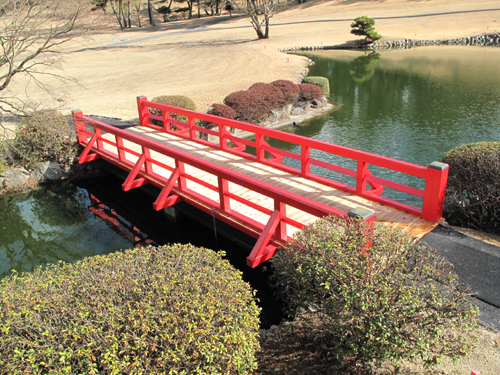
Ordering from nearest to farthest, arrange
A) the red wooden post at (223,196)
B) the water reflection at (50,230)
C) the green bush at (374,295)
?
the green bush at (374,295)
the red wooden post at (223,196)
the water reflection at (50,230)

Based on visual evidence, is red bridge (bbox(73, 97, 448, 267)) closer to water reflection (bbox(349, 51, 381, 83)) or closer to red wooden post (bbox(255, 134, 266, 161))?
red wooden post (bbox(255, 134, 266, 161))

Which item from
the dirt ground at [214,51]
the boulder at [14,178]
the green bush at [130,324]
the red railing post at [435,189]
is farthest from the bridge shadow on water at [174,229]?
the dirt ground at [214,51]

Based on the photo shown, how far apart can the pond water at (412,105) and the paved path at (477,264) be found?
15.1 ft

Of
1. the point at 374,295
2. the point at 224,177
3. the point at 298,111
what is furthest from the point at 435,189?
the point at 298,111

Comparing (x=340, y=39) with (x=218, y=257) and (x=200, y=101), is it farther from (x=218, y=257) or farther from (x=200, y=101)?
(x=218, y=257)

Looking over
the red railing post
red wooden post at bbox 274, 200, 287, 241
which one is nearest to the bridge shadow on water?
red wooden post at bbox 274, 200, 287, 241

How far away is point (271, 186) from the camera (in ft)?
22.2

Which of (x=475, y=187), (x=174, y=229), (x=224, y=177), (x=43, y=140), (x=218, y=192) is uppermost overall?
(x=224, y=177)

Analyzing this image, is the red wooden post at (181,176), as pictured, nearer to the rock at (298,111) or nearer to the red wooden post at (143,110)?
the red wooden post at (143,110)

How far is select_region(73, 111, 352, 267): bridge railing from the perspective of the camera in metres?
6.53

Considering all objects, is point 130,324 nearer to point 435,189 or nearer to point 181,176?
point 435,189

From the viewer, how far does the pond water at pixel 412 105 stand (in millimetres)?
14984

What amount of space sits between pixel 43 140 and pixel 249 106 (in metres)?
8.76

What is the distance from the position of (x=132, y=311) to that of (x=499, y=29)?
45.0 metres
